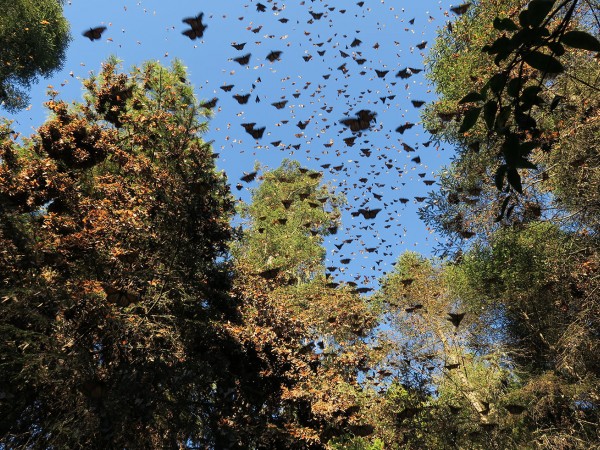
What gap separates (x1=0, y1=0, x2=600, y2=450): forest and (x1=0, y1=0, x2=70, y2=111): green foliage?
0.06 m

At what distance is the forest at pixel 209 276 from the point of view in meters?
7.35

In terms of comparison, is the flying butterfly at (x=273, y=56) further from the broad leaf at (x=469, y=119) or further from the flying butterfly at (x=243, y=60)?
the broad leaf at (x=469, y=119)

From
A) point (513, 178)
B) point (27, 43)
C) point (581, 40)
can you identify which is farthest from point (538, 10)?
point (27, 43)

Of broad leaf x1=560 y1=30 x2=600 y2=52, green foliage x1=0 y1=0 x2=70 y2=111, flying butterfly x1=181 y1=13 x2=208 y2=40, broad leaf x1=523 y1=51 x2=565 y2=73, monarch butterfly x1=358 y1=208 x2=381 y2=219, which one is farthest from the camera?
green foliage x1=0 y1=0 x2=70 y2=111

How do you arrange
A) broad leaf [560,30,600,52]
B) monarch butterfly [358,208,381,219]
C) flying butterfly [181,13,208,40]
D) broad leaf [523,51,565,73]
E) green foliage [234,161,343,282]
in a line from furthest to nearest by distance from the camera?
green foliage [234,161,343,282], monarch butterfly [358,208,381,219], flying butterfly [181,13,208,40], broad leaf [523,51,565,73], broad leaf [560,30,600,52]

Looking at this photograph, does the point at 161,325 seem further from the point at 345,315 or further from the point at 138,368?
the point at 345,315

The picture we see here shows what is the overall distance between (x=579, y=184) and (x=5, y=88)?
51.5 ft

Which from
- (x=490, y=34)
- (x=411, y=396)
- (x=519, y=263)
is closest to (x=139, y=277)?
(x=411, y=396)

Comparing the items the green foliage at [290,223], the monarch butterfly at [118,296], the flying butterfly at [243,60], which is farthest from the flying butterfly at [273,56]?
the green foliage at [290,223]

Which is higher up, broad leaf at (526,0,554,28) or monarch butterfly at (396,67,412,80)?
monarch butterfly at (396,67,412,80)

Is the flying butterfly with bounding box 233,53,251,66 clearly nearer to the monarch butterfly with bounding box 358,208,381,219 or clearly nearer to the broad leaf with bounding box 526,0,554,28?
the monarch butterfly with bounding box 358,208,381,219

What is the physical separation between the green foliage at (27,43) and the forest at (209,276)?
6 cm

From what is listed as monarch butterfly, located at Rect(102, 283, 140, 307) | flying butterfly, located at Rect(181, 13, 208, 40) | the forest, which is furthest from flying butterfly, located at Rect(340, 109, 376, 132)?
monarch butterfly, located at Rect(102, 283, 140, 307)

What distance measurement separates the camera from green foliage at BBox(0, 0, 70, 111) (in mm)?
11188
